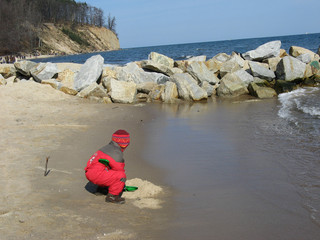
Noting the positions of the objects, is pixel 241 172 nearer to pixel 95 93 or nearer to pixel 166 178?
pixel 166 178

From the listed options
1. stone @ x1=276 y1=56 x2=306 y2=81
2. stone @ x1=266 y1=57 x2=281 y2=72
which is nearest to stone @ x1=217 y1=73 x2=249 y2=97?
stone @ x1=276 y1=56 x2=306 y2=81

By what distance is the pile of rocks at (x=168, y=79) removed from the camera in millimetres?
13438

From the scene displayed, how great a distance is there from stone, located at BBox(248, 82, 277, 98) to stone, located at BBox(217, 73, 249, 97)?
1.43ft

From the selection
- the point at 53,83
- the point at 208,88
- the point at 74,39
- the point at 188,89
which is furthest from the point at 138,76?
the point at 74,39

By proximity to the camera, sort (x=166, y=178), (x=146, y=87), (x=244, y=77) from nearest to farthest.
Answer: (x=166, y=178) < (x=146, y=87) < (x=244, y=77)

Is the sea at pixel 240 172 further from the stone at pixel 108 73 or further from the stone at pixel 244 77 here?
the stone at pixel 108 73

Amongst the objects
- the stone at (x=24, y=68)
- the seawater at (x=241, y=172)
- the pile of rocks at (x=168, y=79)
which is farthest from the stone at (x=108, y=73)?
the seawater at (x=241, y=172)

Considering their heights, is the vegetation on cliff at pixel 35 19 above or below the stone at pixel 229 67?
above

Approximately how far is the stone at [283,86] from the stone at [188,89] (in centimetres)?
366

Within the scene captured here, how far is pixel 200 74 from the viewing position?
15.6 meters

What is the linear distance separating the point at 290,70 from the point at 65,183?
1380cm

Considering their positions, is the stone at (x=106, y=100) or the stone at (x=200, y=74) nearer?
the stone at (x=106, y=100)

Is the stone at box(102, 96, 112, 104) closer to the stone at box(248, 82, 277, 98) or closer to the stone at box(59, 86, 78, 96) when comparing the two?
the stone at box(59, 86, 78, 96)

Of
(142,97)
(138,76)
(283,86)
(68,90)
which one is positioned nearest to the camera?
(68,90)
